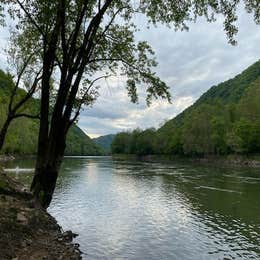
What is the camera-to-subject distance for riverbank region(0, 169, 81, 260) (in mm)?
12977

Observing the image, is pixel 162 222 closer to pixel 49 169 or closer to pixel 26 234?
pixel 26 234

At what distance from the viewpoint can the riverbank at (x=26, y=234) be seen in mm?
12977

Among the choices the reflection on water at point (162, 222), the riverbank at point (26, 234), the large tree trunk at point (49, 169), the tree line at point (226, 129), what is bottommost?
the reflection on water at point (162, 222)

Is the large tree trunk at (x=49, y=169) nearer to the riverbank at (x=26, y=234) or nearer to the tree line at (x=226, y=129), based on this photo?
the riverbank at (x=26, y=234)

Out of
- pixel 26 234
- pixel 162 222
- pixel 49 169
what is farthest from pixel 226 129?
pixel 26 234

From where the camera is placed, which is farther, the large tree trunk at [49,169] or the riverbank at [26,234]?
the large tree trunk at [49,169]

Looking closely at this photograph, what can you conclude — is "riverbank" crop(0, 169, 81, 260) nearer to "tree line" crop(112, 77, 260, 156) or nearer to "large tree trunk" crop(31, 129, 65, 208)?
"large tree trunk" crop(31, 129, 65, 208)

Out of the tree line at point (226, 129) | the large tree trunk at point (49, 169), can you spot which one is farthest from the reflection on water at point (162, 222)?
the tree line at point (226, 129)

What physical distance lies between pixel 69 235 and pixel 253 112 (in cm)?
11940

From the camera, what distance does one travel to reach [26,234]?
1497 centimetres

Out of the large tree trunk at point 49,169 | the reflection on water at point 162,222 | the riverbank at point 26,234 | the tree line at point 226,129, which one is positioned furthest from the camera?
the tree line at point 226,129

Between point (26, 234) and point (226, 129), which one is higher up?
point (226, 129)

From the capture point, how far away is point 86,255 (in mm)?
18641

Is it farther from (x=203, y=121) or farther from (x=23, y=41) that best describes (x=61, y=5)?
(x=203, y=121)
